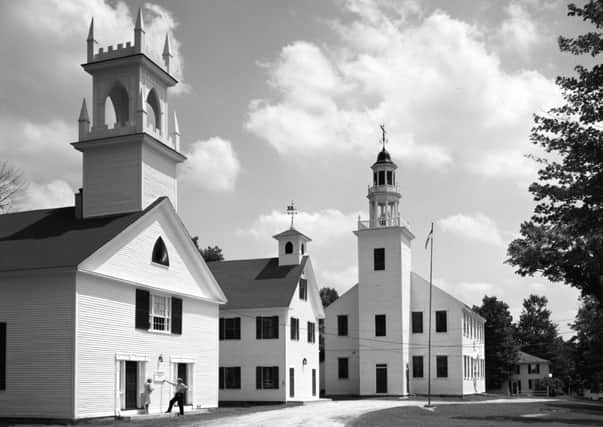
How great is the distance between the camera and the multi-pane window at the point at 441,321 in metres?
56.4

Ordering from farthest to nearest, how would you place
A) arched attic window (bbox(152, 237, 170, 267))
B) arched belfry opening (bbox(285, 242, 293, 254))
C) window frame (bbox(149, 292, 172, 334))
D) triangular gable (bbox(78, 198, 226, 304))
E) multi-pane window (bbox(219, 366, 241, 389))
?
1. arched belfry opening (bbox(285, 242, 293, 254))
2. multi-pane window (bbox(219, 366, 241, 389))
3. arched attic window (bbox(152, 237, 170, 267))
4. window frame (bbox(149, 292, 172, 334))
5. triangular gable (bbox(78, 198, 226, 304))

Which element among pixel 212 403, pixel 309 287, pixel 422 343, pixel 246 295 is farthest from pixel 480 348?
pixel 212 403

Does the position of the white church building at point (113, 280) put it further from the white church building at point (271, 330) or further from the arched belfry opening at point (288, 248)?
the arched belfry opening at point (288, 248)

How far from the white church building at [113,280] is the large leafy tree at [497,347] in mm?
49277

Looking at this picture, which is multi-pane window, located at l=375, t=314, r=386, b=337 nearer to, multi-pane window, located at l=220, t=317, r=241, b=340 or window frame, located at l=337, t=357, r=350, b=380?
window frame, located at l=337, t=357, r=350, b=380

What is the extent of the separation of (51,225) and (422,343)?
3417 centimetres

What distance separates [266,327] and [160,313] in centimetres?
1533

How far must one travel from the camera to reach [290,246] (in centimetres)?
4853

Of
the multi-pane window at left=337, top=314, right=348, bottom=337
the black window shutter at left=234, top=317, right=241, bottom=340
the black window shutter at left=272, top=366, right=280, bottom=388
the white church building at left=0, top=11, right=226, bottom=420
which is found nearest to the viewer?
the white church building at left=0, top=11, right=226, bottom=420

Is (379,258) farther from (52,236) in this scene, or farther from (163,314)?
(52,236)


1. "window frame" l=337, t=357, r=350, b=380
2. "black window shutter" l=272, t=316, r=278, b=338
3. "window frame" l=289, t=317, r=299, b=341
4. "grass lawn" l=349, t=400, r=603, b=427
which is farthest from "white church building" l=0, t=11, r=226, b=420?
"window frame" l=337, t=357, r=350, b=380

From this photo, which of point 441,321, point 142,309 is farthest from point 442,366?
point 142,309

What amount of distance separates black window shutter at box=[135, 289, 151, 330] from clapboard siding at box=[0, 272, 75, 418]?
4127 millimetres

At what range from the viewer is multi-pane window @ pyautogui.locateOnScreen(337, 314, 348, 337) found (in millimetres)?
58812
